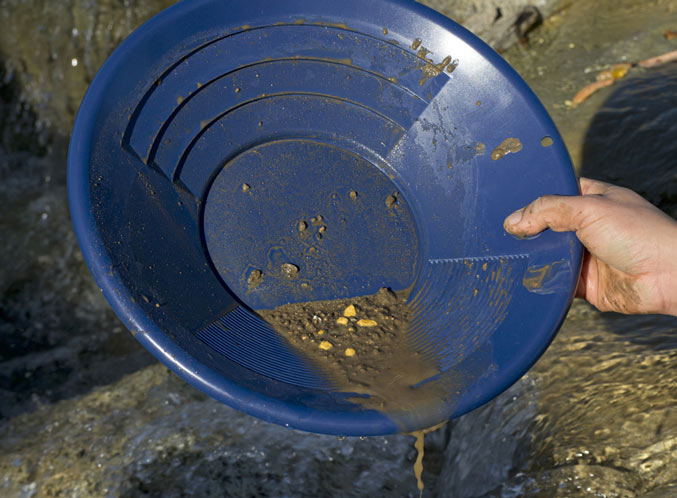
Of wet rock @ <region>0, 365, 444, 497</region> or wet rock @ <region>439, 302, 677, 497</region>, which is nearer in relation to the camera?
wet rock @ <region>439, 302, 677, 497</region>

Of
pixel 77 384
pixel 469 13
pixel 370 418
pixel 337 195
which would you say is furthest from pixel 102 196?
pixel 469 13

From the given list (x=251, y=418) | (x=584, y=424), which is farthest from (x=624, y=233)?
(x=251, y=418)

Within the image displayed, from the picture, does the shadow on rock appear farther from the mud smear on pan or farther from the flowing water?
the mud smear on pan

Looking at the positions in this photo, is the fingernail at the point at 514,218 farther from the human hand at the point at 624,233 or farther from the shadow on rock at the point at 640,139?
the shadow on rock at the point at 640,139

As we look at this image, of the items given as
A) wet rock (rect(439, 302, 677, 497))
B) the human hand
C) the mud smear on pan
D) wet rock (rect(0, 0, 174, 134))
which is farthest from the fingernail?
wet rock (rect(0, 0, 174, 134))

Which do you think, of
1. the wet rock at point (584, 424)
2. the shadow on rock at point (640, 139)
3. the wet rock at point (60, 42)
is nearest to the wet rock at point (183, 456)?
the wet rock at point (584, 424)

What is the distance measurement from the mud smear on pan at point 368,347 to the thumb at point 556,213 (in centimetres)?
45

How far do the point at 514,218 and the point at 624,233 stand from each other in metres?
0.31

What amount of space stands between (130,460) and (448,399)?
138cm

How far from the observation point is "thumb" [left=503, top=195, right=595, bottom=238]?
1679mm

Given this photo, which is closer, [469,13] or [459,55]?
[459,55]

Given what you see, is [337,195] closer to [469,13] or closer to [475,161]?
[475,161]

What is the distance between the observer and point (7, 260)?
3.45 metres

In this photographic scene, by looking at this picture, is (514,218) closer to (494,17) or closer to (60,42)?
(494,17)
